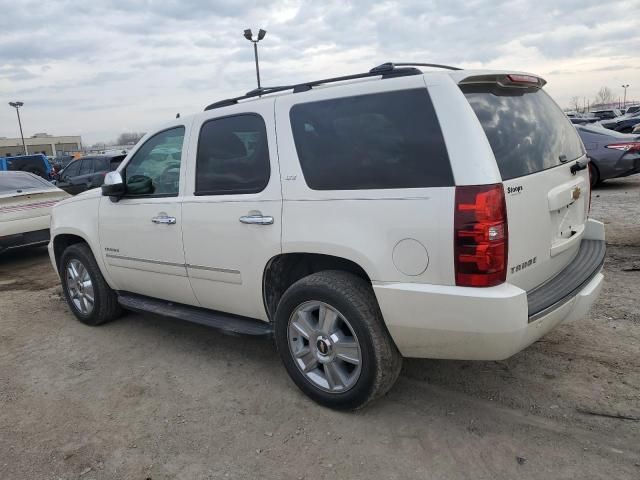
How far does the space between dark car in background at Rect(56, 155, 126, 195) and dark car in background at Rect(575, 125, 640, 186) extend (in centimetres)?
1090

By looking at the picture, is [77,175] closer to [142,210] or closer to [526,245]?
[142,210]

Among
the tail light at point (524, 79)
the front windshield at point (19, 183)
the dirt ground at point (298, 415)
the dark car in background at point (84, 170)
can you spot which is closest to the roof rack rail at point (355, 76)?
the tail light at point (524, 79)

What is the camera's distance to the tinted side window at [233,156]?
142 inches

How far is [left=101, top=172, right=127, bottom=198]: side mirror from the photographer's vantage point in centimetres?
441

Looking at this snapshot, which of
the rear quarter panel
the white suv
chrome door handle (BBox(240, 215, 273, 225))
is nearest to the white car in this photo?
the white suv

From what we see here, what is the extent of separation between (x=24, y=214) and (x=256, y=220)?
6.36m

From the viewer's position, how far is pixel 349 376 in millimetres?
3301

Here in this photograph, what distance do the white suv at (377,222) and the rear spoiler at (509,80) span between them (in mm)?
16

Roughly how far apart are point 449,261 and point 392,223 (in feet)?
1.20

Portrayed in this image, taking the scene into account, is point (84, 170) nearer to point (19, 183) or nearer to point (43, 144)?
point (19, 183)

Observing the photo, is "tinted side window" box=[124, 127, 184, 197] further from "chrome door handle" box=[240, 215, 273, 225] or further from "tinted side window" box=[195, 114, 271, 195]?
"chrome door handle" box=[240, 215, 273, 225]

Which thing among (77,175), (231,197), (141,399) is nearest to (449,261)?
(231,197)

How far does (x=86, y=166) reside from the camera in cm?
1429

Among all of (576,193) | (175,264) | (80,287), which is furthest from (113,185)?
(576,193)
